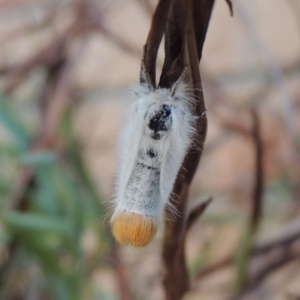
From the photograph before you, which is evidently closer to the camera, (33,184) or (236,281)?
(236,281)

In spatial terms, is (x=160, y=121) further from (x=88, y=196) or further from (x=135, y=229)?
(x=88, y=196)

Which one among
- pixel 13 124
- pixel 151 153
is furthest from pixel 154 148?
pixel 13 124

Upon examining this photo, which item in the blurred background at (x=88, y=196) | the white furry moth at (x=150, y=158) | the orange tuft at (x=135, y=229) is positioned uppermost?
the white furry moth at (x=150, y=158)

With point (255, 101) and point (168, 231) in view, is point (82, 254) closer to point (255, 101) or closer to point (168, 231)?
point (168, 231)

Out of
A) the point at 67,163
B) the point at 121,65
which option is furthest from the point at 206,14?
the point at 121,65

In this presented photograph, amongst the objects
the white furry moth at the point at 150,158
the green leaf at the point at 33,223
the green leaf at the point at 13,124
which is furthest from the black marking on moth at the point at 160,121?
the green leaf at the point at 13,124

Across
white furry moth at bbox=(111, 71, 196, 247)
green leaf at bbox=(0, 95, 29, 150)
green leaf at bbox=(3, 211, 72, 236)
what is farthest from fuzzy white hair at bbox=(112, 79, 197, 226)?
green leaf at bbox=(0, 95, 29, 150)

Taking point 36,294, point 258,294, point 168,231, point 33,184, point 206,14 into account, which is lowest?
point 258,294

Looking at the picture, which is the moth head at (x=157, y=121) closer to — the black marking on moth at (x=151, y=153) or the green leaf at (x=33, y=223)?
the black marking on moth at (x=151, y=153)
